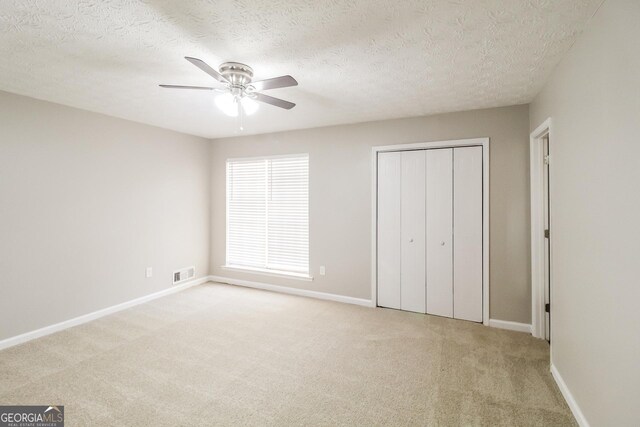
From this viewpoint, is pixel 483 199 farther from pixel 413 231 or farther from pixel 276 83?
pixel 276 83

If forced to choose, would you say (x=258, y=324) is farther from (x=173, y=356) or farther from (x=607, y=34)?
(x=607, y=34)

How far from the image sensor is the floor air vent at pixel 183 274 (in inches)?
190

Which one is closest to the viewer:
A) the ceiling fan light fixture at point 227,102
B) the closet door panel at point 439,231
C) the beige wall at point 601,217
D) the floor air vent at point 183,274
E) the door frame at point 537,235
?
the beige wall at point 601,217

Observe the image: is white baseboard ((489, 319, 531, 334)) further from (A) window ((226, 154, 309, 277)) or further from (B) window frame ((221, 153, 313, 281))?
(A) window ((226, 154, 309, 277))

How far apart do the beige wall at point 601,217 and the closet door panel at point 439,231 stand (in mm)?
1360

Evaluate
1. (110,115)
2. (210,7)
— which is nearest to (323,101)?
(210,7)

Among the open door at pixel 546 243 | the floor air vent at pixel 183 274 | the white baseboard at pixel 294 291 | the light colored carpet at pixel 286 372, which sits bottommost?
the light colored carpet at pixel 286 372

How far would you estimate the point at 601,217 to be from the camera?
5.53 feet

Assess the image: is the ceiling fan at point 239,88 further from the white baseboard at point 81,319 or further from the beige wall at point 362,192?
the white baseboard at point 81,319

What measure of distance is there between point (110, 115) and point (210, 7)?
3003 millimetres

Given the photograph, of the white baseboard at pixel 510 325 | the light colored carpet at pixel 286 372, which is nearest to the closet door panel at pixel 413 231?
the light colored carpet at pixel 286 372

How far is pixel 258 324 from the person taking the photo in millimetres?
3570

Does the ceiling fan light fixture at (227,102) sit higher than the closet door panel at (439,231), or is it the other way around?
the ceiling fan light fixture at (227,102)

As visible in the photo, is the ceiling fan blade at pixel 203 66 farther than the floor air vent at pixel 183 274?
No
